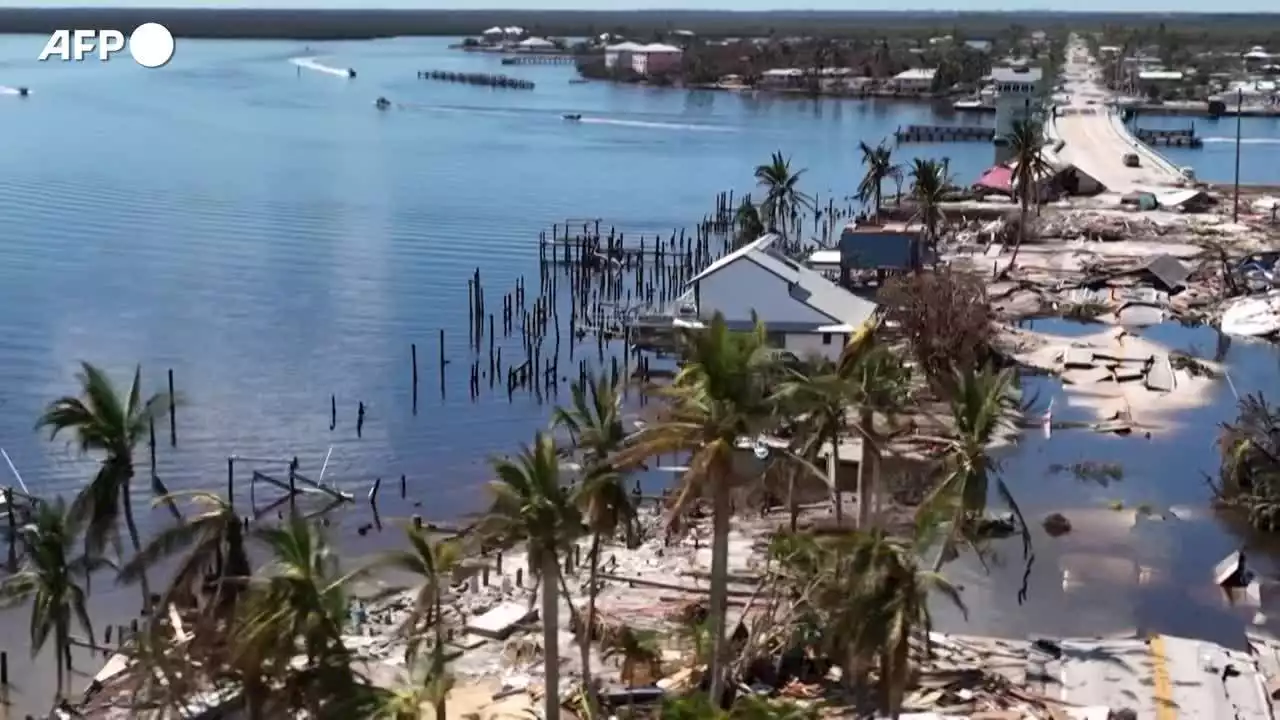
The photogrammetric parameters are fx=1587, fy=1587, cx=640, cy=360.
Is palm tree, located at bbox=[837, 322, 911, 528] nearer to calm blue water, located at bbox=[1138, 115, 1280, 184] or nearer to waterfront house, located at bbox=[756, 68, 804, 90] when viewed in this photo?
calm blue water, located at bbox=[1138, 115, 1280, 184]

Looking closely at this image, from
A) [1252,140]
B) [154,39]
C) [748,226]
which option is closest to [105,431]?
[154,39]

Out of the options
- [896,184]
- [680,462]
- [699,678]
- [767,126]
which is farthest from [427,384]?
[767,126]

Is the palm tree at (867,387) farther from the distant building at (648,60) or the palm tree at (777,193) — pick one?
the distant building at (648,60)

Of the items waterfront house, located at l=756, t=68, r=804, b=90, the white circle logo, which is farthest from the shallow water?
waterfront house, located at l=756, t=68, r=804, b=90

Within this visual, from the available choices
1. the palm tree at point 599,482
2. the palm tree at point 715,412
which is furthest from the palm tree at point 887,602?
the palm tree at point 599,482

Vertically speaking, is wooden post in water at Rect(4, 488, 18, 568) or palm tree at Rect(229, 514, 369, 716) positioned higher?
palm tree at Rect(229, 514, 369, 716)
